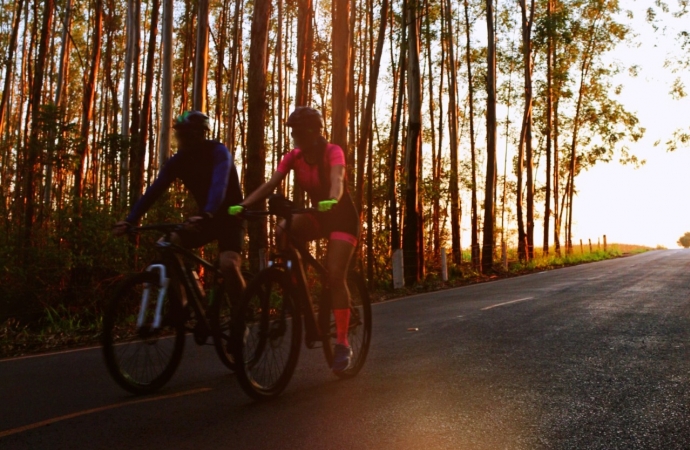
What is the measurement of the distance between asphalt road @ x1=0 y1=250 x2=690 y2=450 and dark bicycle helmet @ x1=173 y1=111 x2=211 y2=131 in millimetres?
1864

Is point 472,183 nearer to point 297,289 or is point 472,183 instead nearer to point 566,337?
point 566,337

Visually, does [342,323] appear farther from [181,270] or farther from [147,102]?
[147,102]

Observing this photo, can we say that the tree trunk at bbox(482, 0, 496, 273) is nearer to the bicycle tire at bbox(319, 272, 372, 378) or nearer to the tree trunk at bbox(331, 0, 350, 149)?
the tree trunk at bbox(331, 0, 350, 149)

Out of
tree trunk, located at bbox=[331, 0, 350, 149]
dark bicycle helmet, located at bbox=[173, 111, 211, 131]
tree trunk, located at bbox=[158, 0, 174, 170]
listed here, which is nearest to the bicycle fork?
dark bicycle helmet, located at bbox=[173, 111, 211, 131]

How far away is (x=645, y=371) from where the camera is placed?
17.0 feet

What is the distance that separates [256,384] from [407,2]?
1761 centimetres

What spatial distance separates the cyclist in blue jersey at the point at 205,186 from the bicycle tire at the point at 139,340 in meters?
0.44

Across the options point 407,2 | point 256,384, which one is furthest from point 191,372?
point 407,2

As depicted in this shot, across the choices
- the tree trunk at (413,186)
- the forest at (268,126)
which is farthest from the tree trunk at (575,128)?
the tree trunk at (413,186)

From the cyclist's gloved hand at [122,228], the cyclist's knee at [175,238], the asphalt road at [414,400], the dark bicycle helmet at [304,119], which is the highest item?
the dark bicycle helmet at [304,119]

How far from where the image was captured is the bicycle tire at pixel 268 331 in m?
4.31

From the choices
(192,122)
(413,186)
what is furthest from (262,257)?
(192,122)

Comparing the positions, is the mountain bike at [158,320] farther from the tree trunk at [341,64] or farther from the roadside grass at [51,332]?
the tree trunk at [341,64]

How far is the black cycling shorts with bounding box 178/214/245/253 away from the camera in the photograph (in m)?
4.81
